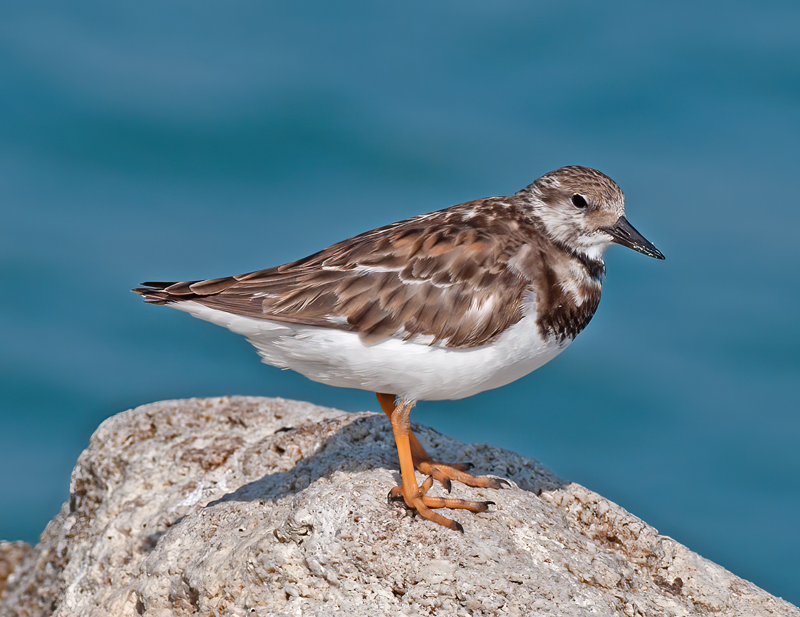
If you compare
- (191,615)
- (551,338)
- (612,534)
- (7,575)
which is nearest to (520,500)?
(612,534)

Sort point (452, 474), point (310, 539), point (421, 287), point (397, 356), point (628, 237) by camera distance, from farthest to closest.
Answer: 1. point (452, 474)
2. point (628, 237)
3. point (421, 287)
4. point (397, 356)
5. point (310, 539)

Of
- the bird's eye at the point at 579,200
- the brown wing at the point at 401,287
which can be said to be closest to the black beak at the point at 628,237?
the bird's eye at the point at 579,200

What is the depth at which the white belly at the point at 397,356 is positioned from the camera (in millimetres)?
6473

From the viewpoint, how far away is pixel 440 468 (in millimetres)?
7328

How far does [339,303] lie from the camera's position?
652 cm

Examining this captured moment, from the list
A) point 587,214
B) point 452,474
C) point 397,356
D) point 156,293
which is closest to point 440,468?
point 452,474

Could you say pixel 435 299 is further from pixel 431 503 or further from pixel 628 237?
pixel 628 237

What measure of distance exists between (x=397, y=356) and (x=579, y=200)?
1961mm

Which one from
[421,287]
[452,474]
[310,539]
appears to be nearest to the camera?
[310,539]

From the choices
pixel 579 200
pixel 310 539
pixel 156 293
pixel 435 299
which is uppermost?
pixel 579 200

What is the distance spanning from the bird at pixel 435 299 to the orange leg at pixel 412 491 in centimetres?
1

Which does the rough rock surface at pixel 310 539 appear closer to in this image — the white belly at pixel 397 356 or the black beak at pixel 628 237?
the white belly at pixel 397 356

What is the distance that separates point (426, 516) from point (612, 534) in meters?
1.80

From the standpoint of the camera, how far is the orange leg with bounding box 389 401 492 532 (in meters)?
6.41
